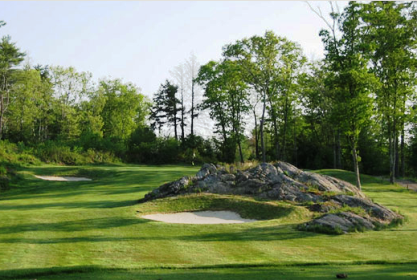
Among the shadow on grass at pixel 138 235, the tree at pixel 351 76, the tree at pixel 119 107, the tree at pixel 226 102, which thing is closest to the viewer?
the shadow on grass at pixel 138 235

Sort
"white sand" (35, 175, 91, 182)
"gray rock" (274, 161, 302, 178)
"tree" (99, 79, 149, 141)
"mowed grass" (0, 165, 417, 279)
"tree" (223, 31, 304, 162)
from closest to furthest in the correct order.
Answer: "mowed grass" (0, 165, 417, 279), "gray rock" (274, 161, 302, 178), "white sand" (35, 175, 91, 182), "tree" (223, 31, 304, 162), "tree" (99, 79, 149, 141)

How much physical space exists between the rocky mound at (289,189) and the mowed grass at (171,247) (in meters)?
1.16

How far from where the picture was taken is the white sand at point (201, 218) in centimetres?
1462

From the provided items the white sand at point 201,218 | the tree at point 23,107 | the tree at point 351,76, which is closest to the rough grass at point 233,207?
the white sand at point 201,218

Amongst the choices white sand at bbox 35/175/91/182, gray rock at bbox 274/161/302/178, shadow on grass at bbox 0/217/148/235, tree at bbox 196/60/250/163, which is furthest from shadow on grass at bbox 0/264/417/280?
tree at bbox 196/60/250/163

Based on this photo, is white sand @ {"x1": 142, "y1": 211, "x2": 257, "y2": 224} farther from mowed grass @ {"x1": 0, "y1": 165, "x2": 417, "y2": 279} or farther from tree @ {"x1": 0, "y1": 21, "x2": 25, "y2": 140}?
tree @ {"x1": 0, "y1": 21, "x2": 25, "y2": 140}

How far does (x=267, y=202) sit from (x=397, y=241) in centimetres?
556

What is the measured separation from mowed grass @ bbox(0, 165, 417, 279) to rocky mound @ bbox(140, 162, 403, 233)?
3.81ft

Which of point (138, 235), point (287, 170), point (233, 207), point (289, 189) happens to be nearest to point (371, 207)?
point (289, 189)

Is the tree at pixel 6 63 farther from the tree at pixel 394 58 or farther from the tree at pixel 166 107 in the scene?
the tree at pixel 394 58

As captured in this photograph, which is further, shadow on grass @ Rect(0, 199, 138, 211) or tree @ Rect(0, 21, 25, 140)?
tree @ Rect(0, 21, 25, 140)

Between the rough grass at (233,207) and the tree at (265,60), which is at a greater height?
the tree at (265,60)

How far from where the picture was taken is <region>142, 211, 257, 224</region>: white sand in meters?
14.6

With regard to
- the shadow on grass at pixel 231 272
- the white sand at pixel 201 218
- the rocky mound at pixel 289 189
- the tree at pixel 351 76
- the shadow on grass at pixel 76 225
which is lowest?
the white sand at pixel 201 218
